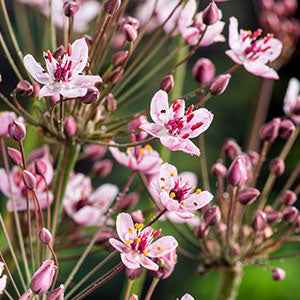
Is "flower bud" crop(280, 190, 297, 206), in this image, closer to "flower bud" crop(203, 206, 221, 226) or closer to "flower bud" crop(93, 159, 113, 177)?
"flower bud" crop(203, 206, 221, 226)

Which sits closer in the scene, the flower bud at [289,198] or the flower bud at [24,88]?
the flower bud at [24,88]

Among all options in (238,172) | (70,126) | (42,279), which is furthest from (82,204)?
(42,279)

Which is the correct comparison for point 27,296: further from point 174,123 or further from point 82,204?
point 82,204

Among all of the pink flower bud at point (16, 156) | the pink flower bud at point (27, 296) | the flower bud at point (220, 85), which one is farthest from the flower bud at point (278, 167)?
the pink flower bud at point (27, 296)

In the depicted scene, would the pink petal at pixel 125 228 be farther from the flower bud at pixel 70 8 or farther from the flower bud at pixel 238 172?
the flower bud at pixel 70 8

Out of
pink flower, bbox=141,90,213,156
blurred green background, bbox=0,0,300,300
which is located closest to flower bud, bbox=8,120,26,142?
pink flower, bbox=141,90,213,156

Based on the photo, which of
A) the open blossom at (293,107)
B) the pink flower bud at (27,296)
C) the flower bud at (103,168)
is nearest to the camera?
the pink flower bud at (27,296)
